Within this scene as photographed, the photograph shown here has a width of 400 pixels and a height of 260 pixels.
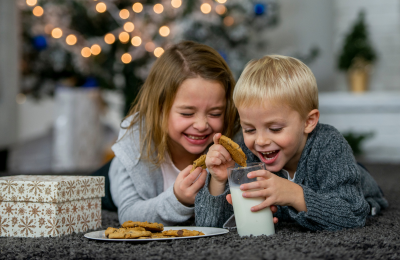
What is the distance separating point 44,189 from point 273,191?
0.59 m

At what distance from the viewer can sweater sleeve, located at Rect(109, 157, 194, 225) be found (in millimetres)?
1246

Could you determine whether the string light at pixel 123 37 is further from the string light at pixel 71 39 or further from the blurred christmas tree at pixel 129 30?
the string light at pixel 71 39

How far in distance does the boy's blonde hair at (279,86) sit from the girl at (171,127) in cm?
19

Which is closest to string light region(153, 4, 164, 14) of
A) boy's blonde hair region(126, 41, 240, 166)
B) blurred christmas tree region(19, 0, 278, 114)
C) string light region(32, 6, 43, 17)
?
blurred christmas tree region(19, 0, 278, 114)

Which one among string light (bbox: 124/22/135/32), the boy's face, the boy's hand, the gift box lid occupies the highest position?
string light (bbox: 124/22/135/32)

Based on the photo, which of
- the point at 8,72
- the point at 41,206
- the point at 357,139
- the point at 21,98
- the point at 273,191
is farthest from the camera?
the point at 21,98

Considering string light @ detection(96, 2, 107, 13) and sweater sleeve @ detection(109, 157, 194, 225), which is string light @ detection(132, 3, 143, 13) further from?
sweater sleeve @ detection(109, 157, 194, 225)

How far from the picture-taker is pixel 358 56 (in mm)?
3898

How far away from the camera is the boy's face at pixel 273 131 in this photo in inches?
44.1

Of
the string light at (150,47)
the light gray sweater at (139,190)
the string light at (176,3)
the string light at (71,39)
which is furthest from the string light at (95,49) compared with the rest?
the light gray sweater at (139,190)

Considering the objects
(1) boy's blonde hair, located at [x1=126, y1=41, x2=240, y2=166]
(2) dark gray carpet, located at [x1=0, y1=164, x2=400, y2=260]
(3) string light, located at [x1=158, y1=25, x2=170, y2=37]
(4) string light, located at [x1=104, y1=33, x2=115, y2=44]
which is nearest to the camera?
(2) dark gray carpet, located at [x1=0, y1=164, x2=400, y2=260]

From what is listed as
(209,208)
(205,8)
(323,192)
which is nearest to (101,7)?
(205,8)

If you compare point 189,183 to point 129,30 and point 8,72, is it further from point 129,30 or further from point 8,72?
point 129,30

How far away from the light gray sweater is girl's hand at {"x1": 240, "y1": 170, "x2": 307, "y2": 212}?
0.98 ft
